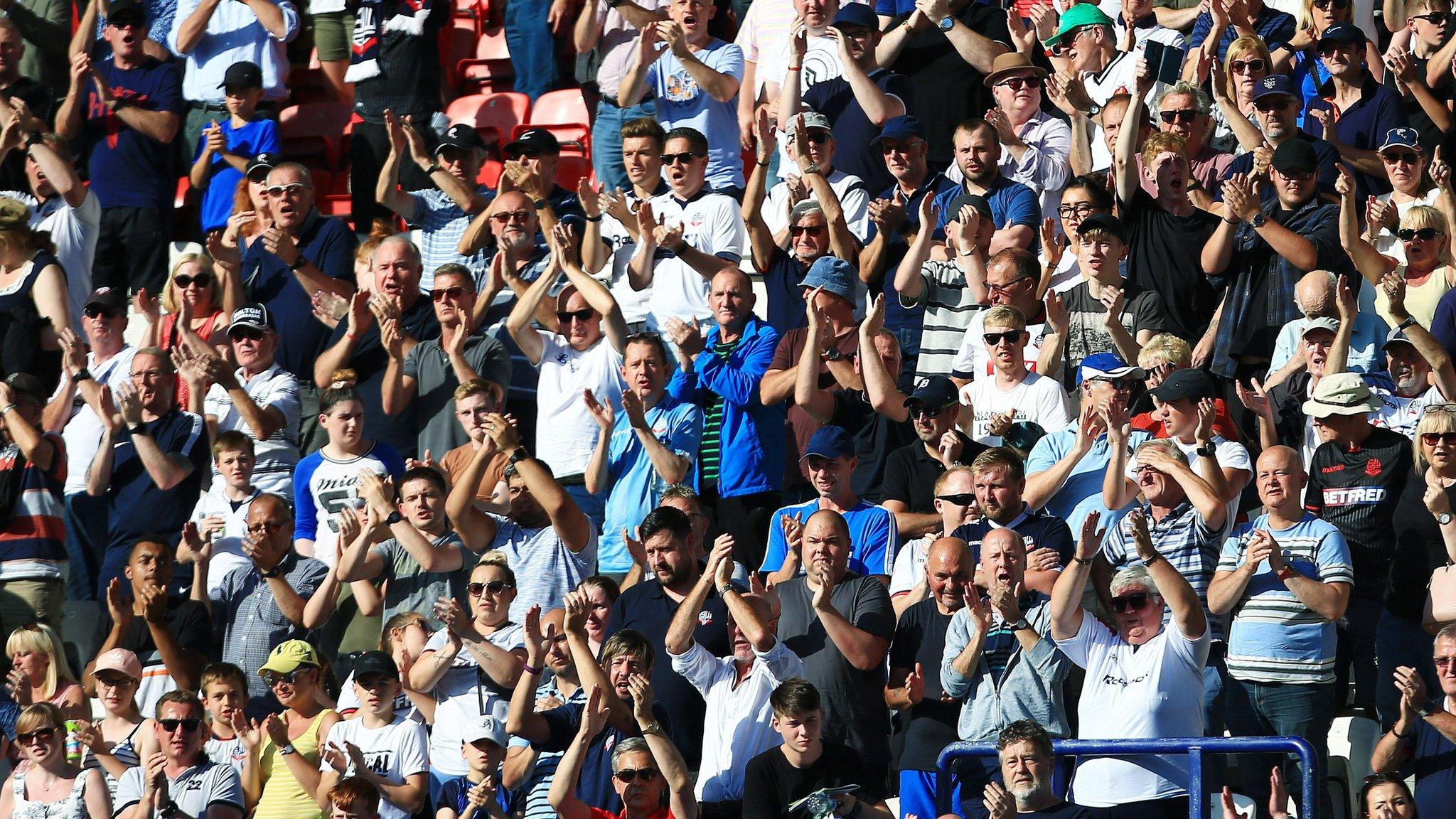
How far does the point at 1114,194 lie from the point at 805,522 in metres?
2.53

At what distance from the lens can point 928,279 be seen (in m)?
11.5

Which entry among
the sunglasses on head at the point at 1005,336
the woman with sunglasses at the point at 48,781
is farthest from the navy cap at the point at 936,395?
the woman with sunglasses at the point at 48,781

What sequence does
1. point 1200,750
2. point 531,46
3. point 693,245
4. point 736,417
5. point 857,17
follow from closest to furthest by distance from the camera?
point 1200,750
point 736,417
point 693,245
point 857,17
point 531,46

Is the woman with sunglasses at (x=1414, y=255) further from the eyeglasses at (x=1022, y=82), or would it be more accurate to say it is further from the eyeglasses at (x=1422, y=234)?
the eyeglasses at (x=1022, y=82)

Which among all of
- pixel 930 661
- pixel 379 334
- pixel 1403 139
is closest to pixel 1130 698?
pixel 930 661

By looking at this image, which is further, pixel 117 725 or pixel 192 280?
pixel 192 280

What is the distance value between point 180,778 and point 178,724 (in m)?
0.22

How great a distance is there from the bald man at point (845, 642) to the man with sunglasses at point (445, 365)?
254 cm

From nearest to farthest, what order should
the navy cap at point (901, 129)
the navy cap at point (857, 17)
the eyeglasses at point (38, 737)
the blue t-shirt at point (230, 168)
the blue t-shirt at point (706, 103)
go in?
the eyeglasses at point (38, 737)
the navy cap at point (901, 129)
the navy cap at point (857, 17)
the blue t-shirt at point (706, 103)
the blue t-shirt at point (230, 168)

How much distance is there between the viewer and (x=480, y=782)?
974cm

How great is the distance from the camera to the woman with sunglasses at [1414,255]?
36.0 feet

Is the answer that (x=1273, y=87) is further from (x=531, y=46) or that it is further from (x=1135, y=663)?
(x=531, y=46)

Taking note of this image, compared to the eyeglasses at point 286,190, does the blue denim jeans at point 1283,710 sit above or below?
below

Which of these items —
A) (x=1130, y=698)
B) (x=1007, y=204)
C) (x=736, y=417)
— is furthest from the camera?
(x=1007, y=204)
